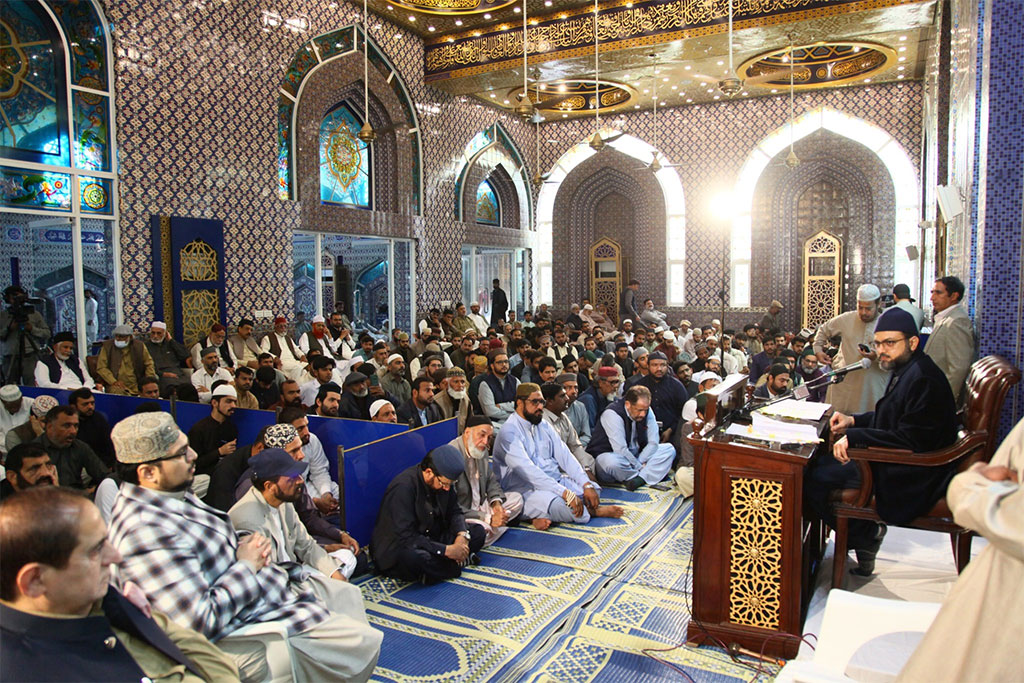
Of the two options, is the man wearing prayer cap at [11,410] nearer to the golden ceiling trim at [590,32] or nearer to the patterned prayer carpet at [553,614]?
the patterned prayer carpet at [553,614]

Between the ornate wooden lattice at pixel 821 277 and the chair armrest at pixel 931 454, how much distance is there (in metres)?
9.55

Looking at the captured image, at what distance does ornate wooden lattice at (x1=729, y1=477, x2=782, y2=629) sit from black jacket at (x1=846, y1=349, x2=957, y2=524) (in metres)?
0.47

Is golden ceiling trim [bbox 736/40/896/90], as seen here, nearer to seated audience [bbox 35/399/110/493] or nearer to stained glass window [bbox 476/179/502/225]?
stained glass window [bbox 476/179/502/225]

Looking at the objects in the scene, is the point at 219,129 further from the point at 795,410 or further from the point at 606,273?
the point at 606,273

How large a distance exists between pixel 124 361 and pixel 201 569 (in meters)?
Answer: 4.78

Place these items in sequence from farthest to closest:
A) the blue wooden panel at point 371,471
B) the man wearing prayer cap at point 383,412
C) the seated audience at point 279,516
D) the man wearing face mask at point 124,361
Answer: the man wearing face mask at point 124,361
the man wearing prayer cap at point 383,412
the blue wooden panel at point 371,471
the seated audience at point 279,516

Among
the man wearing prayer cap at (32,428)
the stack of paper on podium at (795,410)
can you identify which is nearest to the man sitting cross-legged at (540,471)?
the stack of paper on podium at (795,410)

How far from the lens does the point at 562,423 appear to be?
4906 millimetres

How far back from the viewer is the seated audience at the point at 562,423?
15.9 ft

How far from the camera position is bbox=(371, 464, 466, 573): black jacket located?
10.9 ft

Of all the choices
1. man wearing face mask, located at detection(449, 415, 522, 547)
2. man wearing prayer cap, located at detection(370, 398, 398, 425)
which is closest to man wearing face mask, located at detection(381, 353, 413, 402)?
man wearing prayer cap, located at detection(370, 398, 398, 425)

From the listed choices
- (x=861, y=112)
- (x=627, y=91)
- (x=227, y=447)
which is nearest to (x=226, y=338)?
(x=227, y=447)

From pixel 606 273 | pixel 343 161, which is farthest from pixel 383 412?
pixel 606 273

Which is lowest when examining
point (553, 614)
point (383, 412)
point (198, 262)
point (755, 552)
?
point (553, 614)
